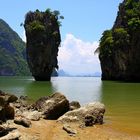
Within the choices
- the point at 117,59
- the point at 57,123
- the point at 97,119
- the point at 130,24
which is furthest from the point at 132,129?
the point at 117,59

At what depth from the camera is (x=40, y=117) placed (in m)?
15.9

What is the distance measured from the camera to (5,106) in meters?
13.7

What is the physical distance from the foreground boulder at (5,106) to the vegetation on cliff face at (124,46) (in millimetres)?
63090

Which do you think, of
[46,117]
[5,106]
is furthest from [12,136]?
[46,117]

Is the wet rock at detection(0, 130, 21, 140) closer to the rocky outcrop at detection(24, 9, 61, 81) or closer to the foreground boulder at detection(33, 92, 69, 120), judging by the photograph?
the foreground boulder at detection(33, 92, 69, 120)

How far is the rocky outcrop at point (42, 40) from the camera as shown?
89875 millimetres

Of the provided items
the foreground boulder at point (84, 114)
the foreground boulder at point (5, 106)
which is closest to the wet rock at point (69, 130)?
the foreground boulder at point (84, 114)

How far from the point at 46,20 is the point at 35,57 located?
30.8ft

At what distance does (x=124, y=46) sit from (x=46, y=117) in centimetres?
6640

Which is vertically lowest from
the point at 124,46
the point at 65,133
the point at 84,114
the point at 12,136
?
the point at 65,133

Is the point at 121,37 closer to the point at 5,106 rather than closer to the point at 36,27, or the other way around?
the point at 36,27

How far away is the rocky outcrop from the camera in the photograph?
295 feet

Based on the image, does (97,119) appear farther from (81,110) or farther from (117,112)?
(117,112)

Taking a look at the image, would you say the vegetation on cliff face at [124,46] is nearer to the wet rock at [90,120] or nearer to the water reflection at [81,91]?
the water reflection at [81,91]
